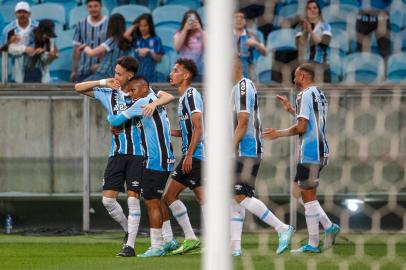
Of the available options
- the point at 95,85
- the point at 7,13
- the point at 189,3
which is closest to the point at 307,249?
the point at 95,85

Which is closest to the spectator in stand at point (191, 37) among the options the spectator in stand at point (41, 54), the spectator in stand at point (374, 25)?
the spectator in stand at point (41, 54)

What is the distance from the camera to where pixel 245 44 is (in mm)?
12234

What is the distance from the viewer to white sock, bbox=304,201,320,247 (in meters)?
11.0

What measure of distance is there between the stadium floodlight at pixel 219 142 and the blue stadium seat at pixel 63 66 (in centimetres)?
1030

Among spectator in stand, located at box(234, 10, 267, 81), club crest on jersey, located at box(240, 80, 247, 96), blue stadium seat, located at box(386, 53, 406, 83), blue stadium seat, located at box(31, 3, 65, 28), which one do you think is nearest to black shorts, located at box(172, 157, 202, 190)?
club crest on jersey, located at box(240, 80, 247, 96)

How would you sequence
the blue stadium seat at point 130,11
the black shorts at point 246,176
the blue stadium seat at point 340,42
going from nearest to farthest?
1. the black shorts at point 246,176
2. the blue stadium seat at point 340,42
3. the blue stadium seat at point 130,11

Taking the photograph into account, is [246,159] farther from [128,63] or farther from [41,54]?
[41,54]

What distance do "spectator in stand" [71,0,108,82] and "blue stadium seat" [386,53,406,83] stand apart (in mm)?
3708

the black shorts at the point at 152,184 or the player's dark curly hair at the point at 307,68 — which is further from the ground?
the player's dark curly hair at the point at 307,68

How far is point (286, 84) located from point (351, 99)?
2.67 ft

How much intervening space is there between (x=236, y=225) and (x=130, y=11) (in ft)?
19.7

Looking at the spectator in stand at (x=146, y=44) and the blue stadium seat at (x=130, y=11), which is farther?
the blue stadium seat at (x=130, y=11)

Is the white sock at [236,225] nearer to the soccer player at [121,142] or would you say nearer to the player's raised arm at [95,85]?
the soccer player at [121,142]

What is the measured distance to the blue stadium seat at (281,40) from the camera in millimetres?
12289
